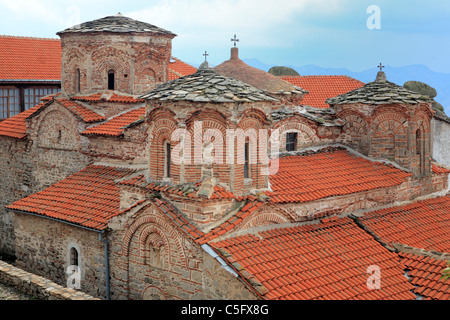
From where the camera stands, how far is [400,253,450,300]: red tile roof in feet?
33.3

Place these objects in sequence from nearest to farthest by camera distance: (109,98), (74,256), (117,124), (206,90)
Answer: (206,90) < (74,256) < (117,124) < (109,98)

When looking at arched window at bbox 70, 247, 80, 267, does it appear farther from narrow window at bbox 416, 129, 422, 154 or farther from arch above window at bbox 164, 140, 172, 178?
narrow window at bbox 416, 129, 422, 154

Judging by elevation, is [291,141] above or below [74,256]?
above

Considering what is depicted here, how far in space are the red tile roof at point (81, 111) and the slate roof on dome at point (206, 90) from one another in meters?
4.49

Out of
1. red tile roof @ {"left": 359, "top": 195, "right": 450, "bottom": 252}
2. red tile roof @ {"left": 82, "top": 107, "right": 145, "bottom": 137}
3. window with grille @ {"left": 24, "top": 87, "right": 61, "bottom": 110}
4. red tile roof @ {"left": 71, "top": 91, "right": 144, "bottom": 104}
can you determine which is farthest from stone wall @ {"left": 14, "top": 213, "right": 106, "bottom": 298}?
window with grille @ {"left": 24, "top": 87, "right": 61, "bottom": 110}

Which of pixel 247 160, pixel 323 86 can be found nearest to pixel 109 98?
pixel 247 160

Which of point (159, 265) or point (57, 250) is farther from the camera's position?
point (57, 250)

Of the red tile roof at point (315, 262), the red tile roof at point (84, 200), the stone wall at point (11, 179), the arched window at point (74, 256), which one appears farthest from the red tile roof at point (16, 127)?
the red tile roof at point (315, 262)

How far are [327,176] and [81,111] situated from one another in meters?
6.89

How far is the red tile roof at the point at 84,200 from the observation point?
12.1 meters

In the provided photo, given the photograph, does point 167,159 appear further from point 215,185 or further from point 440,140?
point 440,140

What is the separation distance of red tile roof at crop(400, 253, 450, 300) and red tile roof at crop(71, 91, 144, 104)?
27.1ft

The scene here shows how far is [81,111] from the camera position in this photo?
50.2 feet

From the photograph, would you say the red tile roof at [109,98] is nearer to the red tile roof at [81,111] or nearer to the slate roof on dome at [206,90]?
the red tile roof at [81,111]
